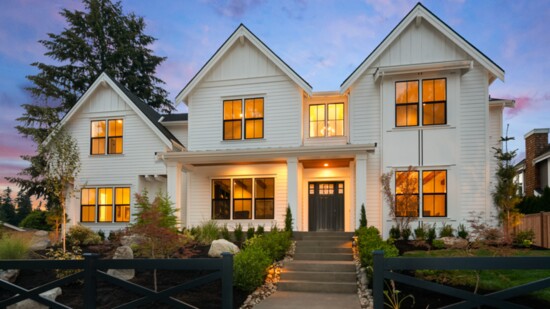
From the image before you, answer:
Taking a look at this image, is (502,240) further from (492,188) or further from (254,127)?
(254,127)

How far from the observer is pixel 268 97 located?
17203 millimetres

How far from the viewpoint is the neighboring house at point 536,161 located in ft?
78.0

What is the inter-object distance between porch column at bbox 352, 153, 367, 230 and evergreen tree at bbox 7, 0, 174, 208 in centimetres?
2184

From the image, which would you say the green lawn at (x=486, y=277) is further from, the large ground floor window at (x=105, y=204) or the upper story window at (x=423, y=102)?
the large ground floor window at (x=105, y=204)

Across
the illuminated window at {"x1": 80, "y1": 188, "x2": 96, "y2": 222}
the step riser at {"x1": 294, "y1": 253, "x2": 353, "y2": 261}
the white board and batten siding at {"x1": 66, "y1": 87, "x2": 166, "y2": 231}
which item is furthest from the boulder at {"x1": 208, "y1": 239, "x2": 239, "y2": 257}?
the illuminated window at {"x1": 80, "y1": 188, "x2": 96, "y2": 222}

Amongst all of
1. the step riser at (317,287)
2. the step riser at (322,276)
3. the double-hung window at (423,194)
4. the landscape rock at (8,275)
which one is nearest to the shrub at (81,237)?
the landscape rock at (8,275)

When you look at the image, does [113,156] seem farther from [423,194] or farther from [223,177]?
[423,194]

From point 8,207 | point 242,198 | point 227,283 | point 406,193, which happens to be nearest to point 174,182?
point 242,198

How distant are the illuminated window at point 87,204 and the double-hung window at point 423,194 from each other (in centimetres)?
1353

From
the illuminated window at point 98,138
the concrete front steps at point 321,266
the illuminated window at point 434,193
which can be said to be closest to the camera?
the concrete front steps at point 321,266

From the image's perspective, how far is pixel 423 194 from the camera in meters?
15.4

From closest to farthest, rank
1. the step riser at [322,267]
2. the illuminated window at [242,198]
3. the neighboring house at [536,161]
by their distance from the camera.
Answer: the step riser at [322,267] → the illuminated window at [242,198] → the neighboring house at [536,161]

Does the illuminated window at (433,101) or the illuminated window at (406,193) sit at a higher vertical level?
the illuminated window at (433,101)

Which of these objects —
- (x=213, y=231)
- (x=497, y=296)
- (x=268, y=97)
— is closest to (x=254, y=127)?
(x=268, y=97)
